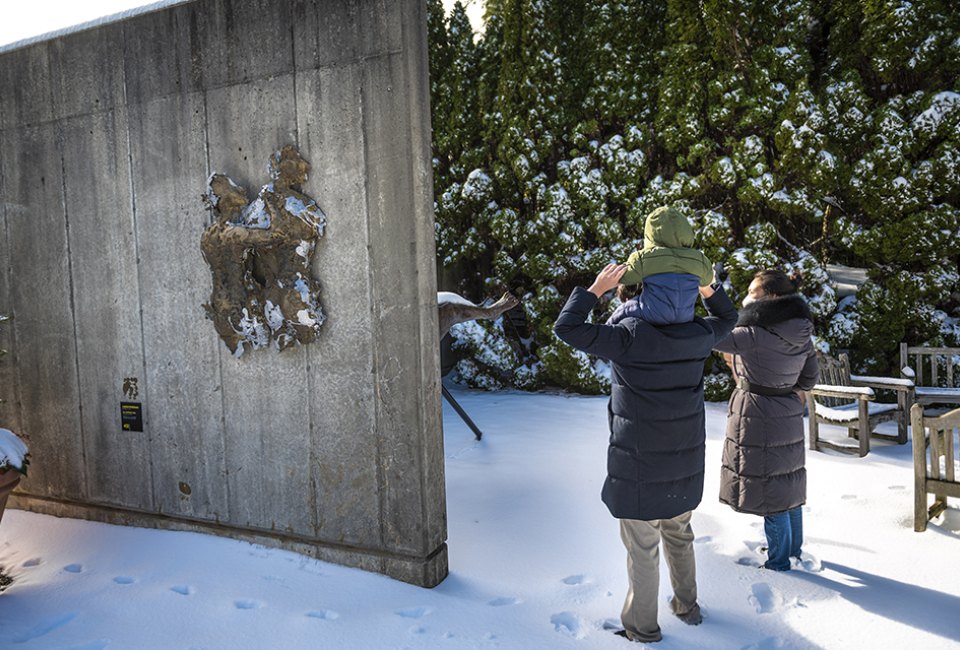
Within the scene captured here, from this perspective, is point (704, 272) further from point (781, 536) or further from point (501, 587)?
point (501, 587)

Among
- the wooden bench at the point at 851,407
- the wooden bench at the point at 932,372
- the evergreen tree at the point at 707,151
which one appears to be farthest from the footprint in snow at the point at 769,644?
the evergreen tree at the point at 707,151

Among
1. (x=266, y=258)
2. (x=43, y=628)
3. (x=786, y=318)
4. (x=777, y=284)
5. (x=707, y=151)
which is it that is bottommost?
(x=43, y=628)

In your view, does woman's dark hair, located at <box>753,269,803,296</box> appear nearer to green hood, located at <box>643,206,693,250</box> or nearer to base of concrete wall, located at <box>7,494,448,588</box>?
green hood, located at <box>643,206,693,250</box>

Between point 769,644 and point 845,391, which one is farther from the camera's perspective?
point 845,391

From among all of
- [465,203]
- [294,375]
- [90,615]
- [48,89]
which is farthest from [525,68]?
[90,615]

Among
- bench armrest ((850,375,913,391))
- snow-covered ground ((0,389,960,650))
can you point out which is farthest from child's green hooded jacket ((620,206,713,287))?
bench armrest ((850,375,913,391))

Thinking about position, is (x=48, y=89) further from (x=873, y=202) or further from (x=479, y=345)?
(x=873, y=202)

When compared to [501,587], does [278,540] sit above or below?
above

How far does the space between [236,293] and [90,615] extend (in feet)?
5.41

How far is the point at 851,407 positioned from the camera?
5664 mm

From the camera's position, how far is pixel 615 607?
290 cm

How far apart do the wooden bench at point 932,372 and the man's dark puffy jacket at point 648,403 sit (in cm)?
437

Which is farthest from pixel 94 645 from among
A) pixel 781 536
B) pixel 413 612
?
pixel 781 536

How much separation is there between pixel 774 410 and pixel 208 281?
10.3 feet
